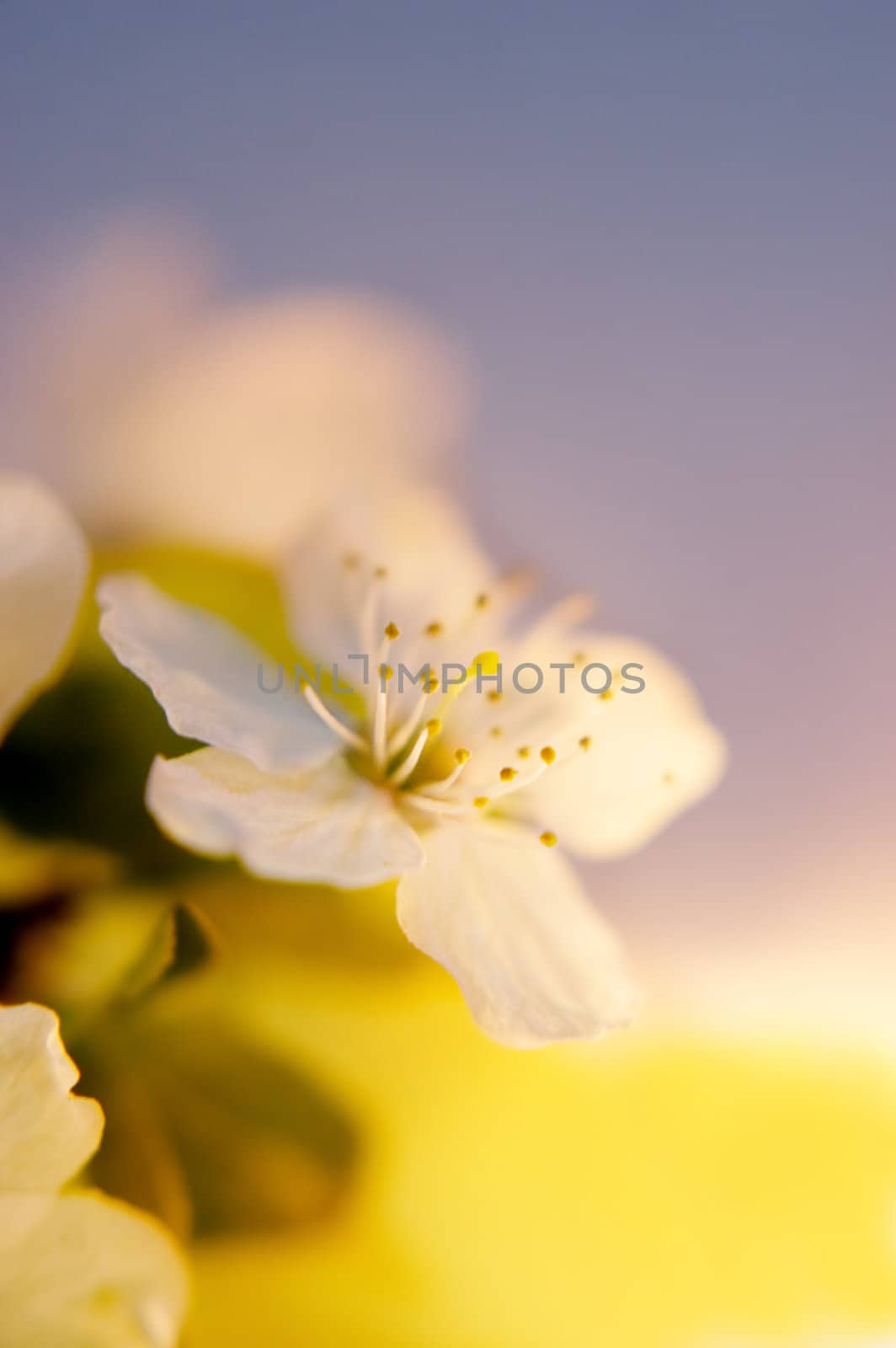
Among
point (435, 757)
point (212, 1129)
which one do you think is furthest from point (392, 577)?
point (212, 1129)

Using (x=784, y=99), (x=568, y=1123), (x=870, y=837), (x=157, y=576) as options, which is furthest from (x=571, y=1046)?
(x=784, y=99)

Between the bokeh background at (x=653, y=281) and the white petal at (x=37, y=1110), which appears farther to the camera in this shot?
the bokeh background at (x=653, y=281)

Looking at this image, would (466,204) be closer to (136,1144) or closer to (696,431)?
(696,431)

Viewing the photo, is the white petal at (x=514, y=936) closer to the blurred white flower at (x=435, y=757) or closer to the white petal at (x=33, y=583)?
the blurred white flower at (x=435, y=757)

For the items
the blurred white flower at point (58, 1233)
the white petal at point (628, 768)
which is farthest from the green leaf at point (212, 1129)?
the white petal at point (628, 768)

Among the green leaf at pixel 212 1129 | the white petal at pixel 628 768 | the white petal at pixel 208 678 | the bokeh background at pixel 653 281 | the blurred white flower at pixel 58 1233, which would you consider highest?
the bokeh background at pixel 653 281

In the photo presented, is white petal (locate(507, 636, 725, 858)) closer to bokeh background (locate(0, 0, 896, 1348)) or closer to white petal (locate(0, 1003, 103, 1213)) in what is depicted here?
bokeh background (locate(0, 0, 896, 1348))

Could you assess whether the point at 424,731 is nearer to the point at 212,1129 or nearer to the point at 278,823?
the point at 278,823
